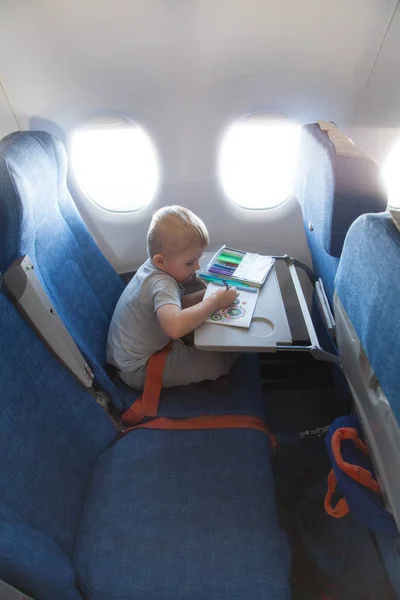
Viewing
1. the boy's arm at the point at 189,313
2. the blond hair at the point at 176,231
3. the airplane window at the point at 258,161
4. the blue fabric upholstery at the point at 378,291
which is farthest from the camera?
the airplane window at the point at 258,161

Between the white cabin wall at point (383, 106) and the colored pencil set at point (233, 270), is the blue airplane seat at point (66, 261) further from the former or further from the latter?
the white cabin wall at point (383, 106)

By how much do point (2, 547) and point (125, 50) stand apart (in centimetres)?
159

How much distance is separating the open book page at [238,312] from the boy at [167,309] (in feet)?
0.09

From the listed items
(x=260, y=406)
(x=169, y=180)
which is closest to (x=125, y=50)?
(x=169, y=180)

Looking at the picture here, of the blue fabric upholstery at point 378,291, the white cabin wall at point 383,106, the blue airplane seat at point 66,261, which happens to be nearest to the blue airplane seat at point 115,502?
A: the blue airplane seat at point 66,261

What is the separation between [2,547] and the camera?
792 millimetres

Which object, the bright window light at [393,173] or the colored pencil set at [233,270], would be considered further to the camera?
the bright window light at [393,173]

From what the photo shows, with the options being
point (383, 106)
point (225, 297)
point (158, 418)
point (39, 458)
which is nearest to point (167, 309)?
point (225, 297)

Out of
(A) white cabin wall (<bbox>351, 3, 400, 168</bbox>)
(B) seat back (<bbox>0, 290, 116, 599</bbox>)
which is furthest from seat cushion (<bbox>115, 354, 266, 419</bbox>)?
(A) white cabin wall (<bbox>351, 3, 400, 168</bbox>)

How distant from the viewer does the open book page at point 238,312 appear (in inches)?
51.1

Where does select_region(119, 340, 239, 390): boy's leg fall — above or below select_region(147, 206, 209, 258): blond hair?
below

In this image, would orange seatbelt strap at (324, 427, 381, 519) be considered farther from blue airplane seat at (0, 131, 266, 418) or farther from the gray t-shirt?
the gray t-shirt

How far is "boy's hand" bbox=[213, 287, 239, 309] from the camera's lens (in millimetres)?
1342

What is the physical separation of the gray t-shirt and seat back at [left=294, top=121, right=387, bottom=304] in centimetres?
60
